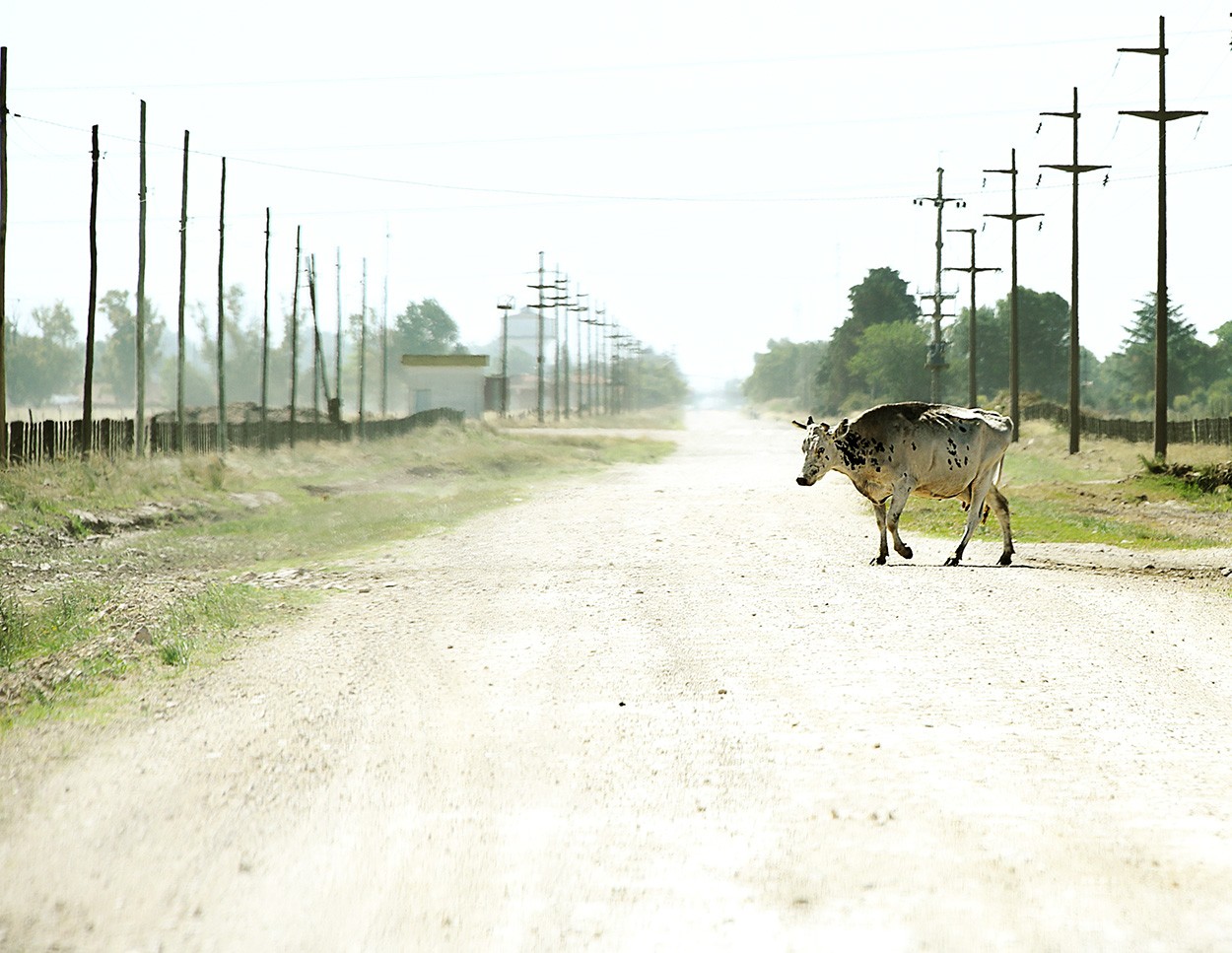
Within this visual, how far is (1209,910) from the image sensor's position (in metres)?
5.26

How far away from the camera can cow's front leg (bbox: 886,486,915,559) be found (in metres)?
17.5

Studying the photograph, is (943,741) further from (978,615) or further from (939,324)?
(939,324)

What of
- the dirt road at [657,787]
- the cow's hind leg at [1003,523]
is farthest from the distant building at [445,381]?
the dirt road at [657,787]

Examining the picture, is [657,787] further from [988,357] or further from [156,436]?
[988,357]

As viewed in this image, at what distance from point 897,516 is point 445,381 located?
109327 mm

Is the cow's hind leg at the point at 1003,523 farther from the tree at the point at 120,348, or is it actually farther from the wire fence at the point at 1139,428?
the tree at the point at 120,348

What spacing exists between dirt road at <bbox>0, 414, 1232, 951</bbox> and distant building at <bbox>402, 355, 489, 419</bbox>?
11189 centimetres

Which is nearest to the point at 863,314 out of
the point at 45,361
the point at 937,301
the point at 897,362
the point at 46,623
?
the point at 897,362

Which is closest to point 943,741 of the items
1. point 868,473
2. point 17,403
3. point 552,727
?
point 552,727

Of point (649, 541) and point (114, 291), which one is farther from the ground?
point (114, 291)

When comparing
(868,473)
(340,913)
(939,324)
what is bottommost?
(340,913)

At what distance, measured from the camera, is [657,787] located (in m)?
7.02

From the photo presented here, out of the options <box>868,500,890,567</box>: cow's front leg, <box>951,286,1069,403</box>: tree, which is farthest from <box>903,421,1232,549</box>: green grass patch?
<box>951,286,1069,403</box>: tree

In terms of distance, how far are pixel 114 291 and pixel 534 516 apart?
162715 mm
